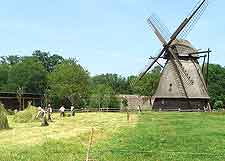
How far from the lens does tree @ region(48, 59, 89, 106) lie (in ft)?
294

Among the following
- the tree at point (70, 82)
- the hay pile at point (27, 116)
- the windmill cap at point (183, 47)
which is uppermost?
the windmill cap at point (183, 47)

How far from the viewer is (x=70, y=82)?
9306 cm

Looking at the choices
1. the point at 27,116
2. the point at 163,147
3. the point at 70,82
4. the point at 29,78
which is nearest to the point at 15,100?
the point at 70,82

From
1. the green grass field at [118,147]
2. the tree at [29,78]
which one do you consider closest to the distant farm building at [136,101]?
the tree at [29,78]

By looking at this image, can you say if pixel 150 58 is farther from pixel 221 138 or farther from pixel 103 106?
pixel 221 138

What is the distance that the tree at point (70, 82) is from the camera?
8962 cm

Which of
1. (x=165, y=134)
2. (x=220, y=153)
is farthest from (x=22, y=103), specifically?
(x=220, y=153)

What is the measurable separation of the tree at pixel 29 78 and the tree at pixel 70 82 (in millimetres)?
21809

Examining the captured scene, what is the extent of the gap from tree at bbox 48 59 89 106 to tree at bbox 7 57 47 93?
21.8 meters

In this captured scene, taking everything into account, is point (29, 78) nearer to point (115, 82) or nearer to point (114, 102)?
point (114, 102)

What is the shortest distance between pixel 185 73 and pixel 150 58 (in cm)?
656

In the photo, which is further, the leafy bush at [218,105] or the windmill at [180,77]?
the leafy bush at [218,105]

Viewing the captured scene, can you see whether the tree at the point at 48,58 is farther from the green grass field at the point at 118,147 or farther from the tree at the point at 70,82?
the green grass field at the point at 118,147

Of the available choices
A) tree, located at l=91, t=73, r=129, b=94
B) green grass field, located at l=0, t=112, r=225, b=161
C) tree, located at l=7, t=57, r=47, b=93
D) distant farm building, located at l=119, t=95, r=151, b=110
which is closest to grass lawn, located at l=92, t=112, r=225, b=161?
green grass field, located at l=0, t=112, r=225, b=161
